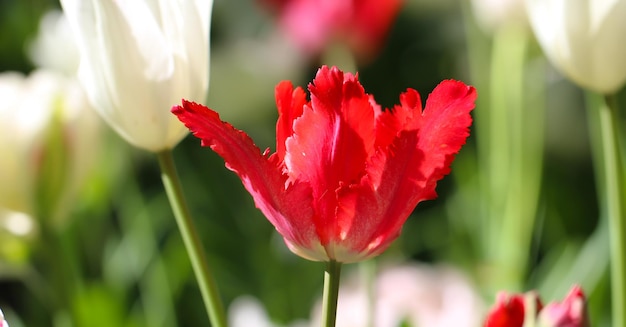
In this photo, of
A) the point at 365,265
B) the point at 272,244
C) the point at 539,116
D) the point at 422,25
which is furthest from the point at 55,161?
the point at 422,25

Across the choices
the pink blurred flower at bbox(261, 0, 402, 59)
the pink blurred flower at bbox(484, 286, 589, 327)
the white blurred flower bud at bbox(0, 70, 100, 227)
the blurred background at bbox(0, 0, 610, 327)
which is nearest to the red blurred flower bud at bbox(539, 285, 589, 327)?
the pink blurred flower at bbox(484, 286, 589, 327)

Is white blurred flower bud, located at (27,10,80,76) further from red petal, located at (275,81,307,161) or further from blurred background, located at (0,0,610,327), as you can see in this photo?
red petal, located at (275,81,307,161)

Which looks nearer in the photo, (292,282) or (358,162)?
(358,162)

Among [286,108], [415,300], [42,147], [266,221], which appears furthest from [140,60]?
[266,221]

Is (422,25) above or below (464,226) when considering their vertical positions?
above

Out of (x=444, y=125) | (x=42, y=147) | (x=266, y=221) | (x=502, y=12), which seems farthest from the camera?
(x=266, y=221)

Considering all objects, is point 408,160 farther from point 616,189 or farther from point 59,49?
point 59,49

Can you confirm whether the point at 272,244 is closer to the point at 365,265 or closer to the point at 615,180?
the point at 365,265
